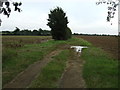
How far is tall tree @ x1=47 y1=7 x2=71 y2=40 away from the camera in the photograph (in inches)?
2243

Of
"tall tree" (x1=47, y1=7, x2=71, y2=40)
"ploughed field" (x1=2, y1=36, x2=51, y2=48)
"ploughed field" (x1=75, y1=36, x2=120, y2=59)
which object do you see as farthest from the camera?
"tall tree" (x1=47, y1=7, x2=71, y2=40)

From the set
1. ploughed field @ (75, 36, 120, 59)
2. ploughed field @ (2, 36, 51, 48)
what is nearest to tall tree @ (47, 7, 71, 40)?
ploughed field @ (2, 36, 51, 48)

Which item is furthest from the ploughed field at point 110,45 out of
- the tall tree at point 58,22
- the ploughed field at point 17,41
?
the ploughed field at point 17,41

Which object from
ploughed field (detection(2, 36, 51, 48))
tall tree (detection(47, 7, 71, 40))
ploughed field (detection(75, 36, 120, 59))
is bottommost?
ploughed field (detection(75, 36, 120, 59))

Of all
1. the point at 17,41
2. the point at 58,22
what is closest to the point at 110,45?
the point at 58,22

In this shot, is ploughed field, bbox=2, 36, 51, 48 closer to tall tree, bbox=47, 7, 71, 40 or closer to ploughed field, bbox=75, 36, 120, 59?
tall tree, bbox=47, 7, 71, 40

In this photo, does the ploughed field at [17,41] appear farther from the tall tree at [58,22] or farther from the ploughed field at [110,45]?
the ploughed field at [110,45]

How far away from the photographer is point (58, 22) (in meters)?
56.8

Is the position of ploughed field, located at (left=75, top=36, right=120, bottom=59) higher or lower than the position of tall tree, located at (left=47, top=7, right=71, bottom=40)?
lower

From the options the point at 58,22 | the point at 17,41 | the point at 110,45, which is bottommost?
the point at 110,45

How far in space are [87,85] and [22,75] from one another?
4.35 metres

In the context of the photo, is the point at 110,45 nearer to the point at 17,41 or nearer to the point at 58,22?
the point at 58,22

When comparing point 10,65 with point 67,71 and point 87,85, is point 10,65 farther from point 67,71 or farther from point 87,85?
point 87,85

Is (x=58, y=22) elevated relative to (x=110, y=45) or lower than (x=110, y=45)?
elevated
